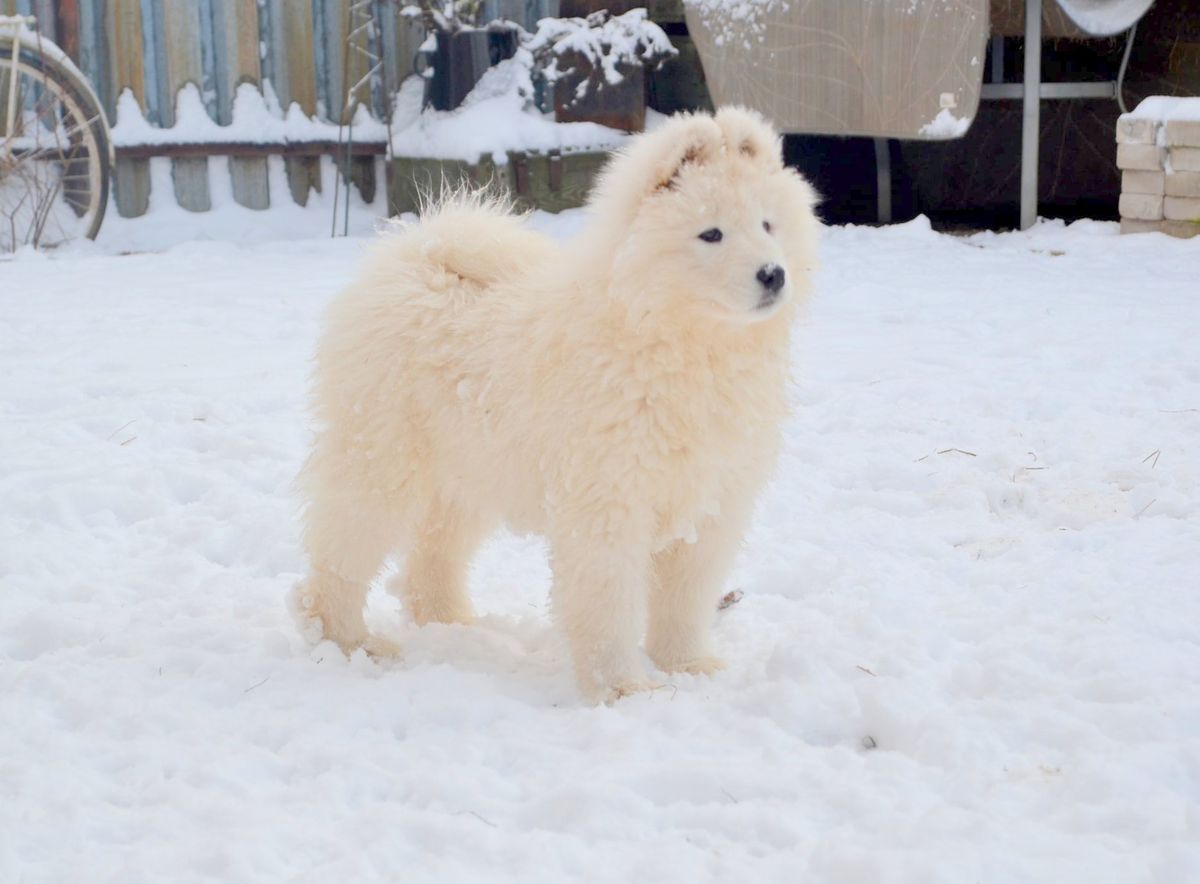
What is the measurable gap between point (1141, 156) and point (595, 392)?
17.7 feet

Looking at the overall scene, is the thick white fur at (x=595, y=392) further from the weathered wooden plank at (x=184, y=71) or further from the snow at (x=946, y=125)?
the weathered wooden plank at (x=184, y=71)

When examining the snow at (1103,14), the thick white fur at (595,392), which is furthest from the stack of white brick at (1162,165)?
the thick white fur at (595,392)

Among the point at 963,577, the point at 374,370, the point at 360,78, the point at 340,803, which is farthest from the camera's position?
the point at 360,78

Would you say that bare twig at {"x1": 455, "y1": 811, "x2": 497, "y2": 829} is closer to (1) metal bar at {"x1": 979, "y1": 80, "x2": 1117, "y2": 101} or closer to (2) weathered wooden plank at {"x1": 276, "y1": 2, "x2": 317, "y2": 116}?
(1) metal bar at {"x1": 979, "y1": 80, "x2": 1117, "y2": 101}

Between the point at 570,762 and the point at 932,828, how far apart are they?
0.68 m

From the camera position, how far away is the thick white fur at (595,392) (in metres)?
2.86

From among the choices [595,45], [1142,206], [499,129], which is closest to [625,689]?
[1142,206]

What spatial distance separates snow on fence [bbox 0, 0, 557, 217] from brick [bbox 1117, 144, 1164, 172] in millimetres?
3940

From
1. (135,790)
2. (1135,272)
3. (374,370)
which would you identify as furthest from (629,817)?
(1135,272)

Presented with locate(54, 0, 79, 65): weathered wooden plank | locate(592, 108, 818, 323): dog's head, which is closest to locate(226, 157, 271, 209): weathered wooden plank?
locate(54, 0, 79, 65): weathered wooden plank

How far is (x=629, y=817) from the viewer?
2340 mm

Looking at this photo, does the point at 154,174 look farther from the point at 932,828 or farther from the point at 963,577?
the point at 932,828

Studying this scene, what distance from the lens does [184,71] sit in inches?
330

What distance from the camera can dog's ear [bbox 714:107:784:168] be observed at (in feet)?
9.53
